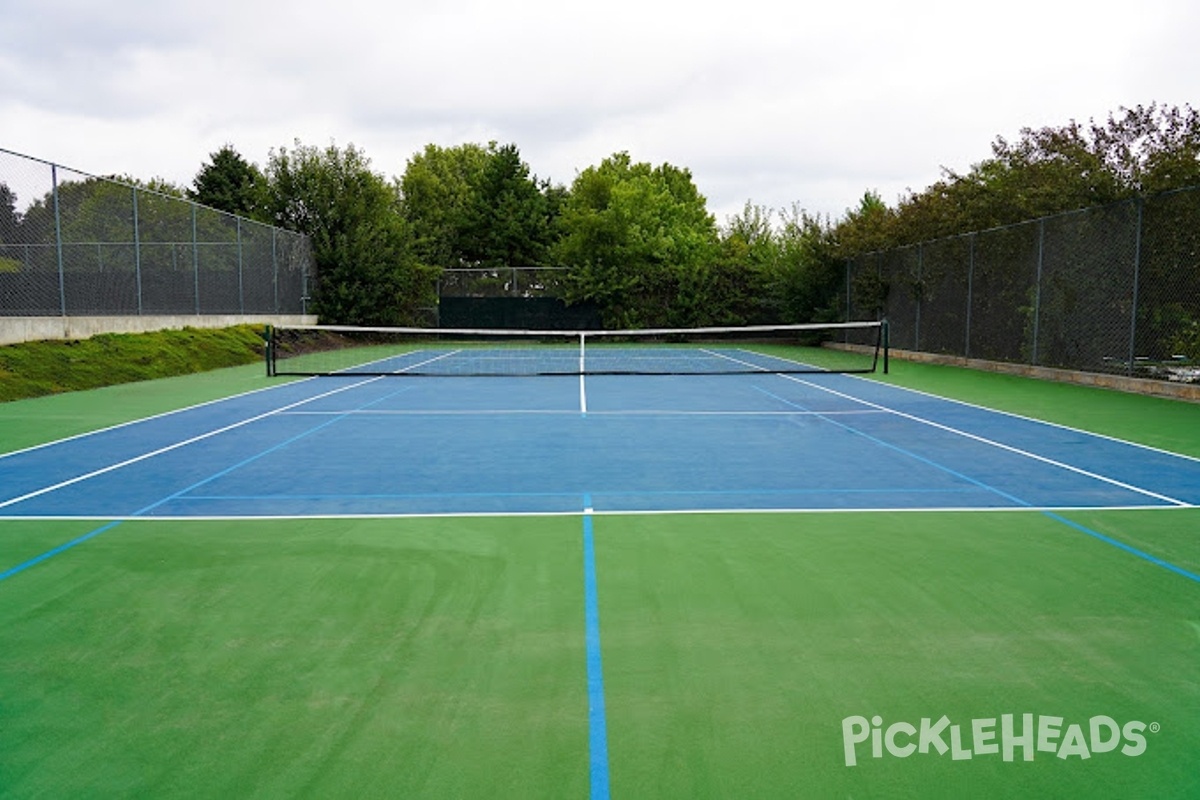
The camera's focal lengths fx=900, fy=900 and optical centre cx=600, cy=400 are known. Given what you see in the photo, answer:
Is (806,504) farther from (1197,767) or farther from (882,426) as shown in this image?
(882,426)

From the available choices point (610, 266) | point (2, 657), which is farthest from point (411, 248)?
point (2, 657)

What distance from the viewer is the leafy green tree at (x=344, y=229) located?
3291 cm

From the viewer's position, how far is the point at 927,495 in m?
6.77

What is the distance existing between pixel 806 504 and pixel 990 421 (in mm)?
5596

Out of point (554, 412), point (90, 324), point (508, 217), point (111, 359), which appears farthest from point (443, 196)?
point (554, 412)

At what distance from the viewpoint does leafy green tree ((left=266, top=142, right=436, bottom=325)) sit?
3291 cm

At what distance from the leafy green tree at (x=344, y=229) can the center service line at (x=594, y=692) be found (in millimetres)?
29437

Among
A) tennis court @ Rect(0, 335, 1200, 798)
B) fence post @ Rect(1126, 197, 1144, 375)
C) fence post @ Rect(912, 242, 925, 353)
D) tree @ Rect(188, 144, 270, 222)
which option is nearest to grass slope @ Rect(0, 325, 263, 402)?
→ tennis court @ Rect(0, 335, 1200, 798)

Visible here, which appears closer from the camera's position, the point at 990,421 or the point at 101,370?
the point at 990,421

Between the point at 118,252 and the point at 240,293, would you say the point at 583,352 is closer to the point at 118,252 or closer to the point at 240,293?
the point at 240,293

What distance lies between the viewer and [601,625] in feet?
13.3

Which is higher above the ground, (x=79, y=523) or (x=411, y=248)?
(x=411, y=248)

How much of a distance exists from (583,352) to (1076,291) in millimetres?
14177

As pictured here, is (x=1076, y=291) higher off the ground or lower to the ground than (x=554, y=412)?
higher
